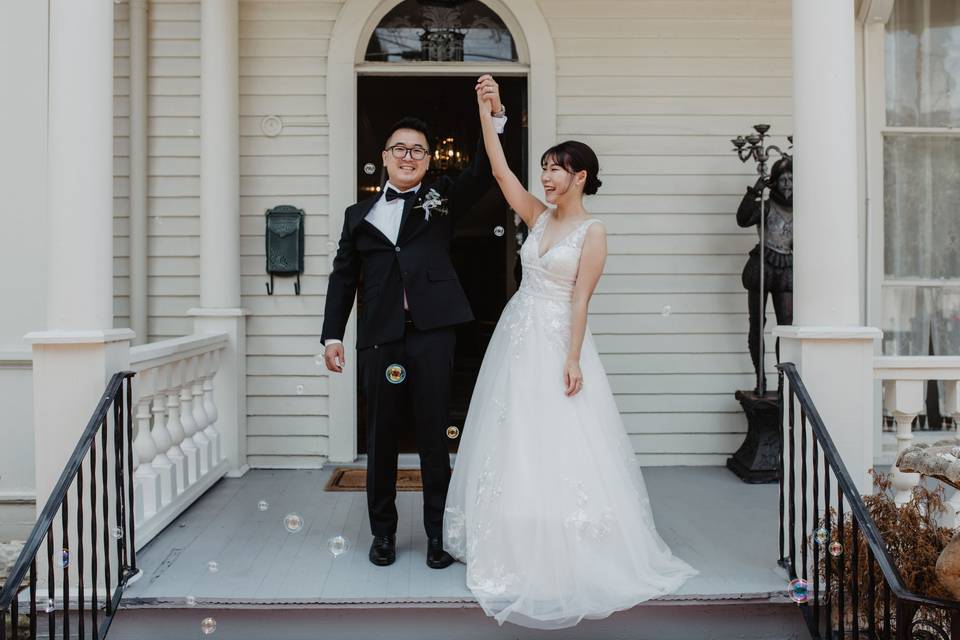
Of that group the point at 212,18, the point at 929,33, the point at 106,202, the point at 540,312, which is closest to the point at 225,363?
the point at 106,202

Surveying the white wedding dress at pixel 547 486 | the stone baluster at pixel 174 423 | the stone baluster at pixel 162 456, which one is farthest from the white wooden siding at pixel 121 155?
the white wedding dress at pixel 547 486

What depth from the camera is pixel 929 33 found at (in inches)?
198

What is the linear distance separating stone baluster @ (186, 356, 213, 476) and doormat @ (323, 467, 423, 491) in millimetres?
700

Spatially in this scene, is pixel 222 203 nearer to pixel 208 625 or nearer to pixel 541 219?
pixel 541 219

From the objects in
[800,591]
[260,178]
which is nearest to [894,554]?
[800,591]

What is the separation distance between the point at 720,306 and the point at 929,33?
2.33m

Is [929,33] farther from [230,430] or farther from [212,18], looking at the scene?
[230,430]

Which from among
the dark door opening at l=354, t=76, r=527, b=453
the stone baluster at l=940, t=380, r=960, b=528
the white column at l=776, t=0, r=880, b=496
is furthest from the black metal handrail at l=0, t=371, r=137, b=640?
the stone baluster at l=940, t=380, r=960, b=528

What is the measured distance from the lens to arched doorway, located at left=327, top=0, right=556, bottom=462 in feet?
16.0

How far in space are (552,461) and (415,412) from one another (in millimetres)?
627

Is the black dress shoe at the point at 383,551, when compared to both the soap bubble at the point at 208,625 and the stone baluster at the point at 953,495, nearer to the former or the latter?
the soap bubble at the point at 208,625

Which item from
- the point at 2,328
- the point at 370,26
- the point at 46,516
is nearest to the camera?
the point at 46,516

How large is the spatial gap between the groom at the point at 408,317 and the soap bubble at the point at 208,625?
663mm

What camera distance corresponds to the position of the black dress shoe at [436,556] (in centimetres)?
308
